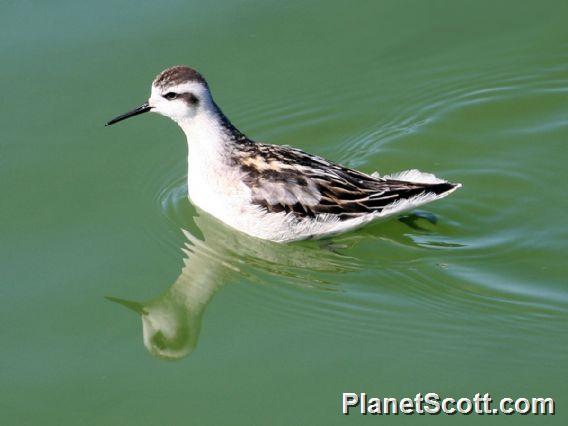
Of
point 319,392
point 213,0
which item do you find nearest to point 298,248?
point 319,392

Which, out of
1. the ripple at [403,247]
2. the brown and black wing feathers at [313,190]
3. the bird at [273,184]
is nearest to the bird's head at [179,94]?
the bird at [273,184]

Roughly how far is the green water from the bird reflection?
0.07 ft

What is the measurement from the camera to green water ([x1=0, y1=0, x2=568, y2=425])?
8719 millimetres

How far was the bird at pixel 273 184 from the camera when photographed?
1013cm

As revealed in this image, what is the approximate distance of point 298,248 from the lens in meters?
10.3

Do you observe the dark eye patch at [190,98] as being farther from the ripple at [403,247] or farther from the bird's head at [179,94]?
the ripple at [403,247]

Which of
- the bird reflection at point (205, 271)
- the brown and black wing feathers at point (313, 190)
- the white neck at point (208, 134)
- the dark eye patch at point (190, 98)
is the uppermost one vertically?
the dark eye patch at point (190, 98)

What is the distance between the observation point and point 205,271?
1004cm

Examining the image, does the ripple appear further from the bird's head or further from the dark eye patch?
the dark eye patch

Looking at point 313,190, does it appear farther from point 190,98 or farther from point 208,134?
point 190,98

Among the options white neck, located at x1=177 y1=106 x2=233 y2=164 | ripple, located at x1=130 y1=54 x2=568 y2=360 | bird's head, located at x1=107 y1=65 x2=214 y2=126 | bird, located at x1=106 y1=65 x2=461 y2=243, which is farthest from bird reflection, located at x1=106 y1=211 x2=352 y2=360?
bird's head, located at x1=107 y1=65 x2=214 y2=126

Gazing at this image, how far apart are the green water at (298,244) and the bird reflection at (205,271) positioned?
0.02m

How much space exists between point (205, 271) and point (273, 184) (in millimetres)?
1068

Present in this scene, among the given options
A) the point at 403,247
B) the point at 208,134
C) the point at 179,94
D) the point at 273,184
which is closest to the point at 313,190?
the point at 273,184
